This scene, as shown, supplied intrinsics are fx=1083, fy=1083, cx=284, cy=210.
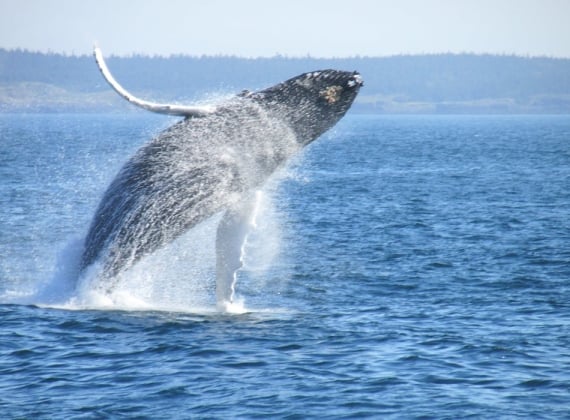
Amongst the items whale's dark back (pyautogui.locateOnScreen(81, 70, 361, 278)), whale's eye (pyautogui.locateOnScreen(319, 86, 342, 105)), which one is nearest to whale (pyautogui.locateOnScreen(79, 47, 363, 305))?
whale's dark back (pyautogui.locateOnScreen(81, 70, 361, 278))

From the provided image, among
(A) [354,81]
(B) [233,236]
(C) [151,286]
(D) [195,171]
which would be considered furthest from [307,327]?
(A) [354,81]

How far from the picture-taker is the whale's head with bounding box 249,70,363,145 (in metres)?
15.9

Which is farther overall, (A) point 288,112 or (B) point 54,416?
(A) point 288,112

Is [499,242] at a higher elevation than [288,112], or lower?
lower

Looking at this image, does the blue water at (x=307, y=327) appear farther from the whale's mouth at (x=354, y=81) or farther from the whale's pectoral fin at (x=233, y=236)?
the whale's mouth at (x=354, y=81)

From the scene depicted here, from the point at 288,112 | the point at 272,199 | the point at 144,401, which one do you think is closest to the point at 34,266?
the point at 288,112

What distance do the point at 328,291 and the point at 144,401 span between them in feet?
26.3

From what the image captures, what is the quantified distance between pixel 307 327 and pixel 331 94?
12.4ft

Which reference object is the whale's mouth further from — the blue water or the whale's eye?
the blue water

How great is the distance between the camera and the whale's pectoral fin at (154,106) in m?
15.7

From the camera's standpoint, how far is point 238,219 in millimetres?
17141

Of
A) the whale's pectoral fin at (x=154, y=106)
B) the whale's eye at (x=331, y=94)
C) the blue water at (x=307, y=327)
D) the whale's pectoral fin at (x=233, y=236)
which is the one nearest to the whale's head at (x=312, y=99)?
the whale's eye at (x=331, y=94)

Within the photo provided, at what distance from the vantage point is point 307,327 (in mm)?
17156

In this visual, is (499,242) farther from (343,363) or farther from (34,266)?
(343,363)
